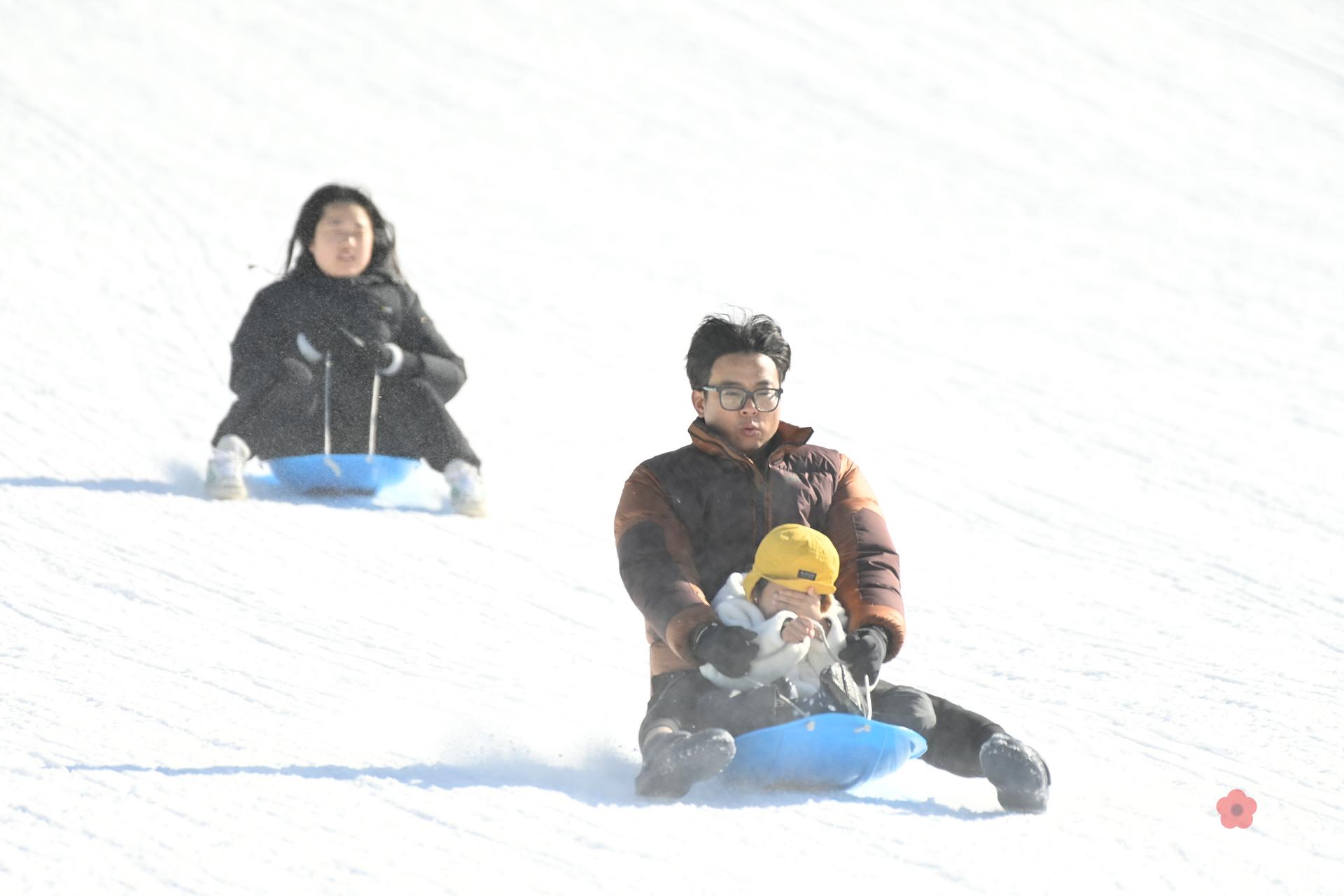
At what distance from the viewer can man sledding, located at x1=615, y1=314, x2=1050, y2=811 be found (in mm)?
2963

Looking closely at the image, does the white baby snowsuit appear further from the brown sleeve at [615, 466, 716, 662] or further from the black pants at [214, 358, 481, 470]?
the black pants at [214, 358, 481, 470]

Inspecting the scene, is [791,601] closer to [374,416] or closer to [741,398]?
[741,398]

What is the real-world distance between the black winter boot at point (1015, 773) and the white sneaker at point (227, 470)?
9.47 feet

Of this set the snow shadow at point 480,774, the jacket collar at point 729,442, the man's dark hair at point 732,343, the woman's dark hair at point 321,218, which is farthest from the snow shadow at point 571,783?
the woman's dark hair at point 321,218

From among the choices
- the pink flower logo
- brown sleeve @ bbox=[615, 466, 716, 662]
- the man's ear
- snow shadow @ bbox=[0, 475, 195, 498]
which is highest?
the man's ear

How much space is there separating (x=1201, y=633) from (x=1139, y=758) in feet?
3.59

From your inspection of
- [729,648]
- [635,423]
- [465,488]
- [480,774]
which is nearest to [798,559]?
Result: [729,648]

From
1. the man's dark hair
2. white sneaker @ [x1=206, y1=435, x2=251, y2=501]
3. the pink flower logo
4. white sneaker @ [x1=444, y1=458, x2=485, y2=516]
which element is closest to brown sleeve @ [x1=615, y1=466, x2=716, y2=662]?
the man's dark hair

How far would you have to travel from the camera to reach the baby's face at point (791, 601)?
2914 mm

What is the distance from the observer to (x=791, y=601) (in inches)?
115

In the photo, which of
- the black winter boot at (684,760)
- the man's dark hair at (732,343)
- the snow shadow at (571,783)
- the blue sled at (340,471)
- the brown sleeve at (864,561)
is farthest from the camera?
the blue sled at (340,471)

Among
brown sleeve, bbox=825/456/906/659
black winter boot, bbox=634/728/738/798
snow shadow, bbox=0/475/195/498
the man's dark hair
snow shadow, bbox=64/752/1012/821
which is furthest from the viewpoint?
snow shadow, bbox=0/475/195/498

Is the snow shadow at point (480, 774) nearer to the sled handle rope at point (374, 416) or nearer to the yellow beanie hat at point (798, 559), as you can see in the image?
the yellow beanie hat at point (798, 559)

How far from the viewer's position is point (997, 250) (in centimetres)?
1041
